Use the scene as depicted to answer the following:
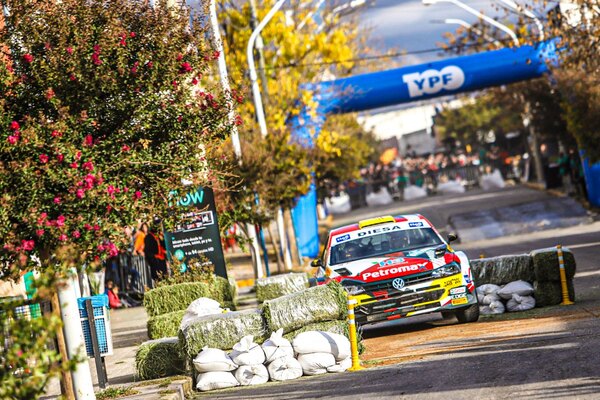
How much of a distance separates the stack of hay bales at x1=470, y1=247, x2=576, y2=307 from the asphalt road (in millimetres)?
337

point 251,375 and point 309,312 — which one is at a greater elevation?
point 309,312

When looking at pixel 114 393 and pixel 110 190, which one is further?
pixel 114 393

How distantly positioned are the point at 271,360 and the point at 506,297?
511 cm

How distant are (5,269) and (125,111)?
75.6 inches

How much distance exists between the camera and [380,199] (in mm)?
71562

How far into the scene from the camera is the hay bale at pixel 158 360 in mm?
14008

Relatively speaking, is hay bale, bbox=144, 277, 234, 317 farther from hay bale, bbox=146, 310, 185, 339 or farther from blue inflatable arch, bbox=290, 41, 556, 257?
blue inflatable arch, bbox=290, 41, 556, 257

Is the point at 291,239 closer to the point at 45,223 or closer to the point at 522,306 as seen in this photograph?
the point at 522,306

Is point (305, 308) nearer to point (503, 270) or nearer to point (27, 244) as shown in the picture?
point (27, 244)

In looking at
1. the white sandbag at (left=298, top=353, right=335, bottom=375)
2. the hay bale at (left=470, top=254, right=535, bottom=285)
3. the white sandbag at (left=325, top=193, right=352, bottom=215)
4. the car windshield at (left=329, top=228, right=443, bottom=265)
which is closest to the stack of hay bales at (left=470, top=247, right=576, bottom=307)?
the hay bale at (left=470, top=254, right=535, bottom=285)

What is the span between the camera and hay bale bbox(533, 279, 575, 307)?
17.1 metres

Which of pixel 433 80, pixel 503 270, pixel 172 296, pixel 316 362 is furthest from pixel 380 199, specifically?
pixel 316 362

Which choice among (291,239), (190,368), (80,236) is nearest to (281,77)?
(291,239)

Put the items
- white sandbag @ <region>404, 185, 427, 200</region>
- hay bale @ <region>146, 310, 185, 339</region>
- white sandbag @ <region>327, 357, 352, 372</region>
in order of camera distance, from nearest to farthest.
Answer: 1. white sandbag @ <region>327, 357, 352, 372</region>
2. hay bale @ <region>146, 310, 185, 339</region>
3. white sandbag @ <region>404, 185, 427, 200</region>
